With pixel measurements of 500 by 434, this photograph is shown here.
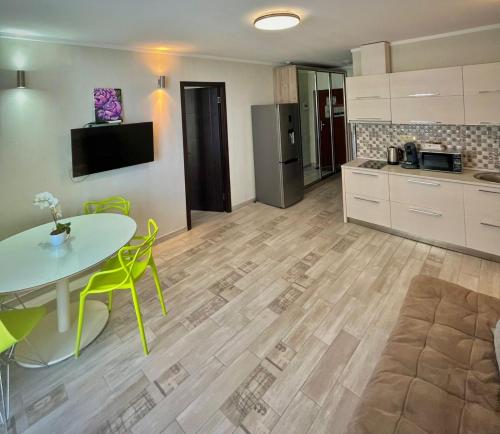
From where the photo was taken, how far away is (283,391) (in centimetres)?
188

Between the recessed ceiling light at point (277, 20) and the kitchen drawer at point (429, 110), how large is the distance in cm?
183

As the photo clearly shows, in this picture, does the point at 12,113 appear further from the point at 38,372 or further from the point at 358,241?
the point at 358,241

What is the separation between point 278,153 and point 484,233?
299 cm

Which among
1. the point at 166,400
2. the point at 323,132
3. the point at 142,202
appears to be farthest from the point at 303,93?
the point at 166,400

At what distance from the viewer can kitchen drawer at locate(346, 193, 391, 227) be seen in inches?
156

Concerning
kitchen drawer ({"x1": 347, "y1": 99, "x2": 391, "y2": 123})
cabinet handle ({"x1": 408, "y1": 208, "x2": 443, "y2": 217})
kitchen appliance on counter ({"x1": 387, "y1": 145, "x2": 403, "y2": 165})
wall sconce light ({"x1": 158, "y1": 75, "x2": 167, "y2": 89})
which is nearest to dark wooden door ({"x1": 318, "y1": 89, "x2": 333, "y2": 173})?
kitchen drawer ({"x1": 347, "y1": 99, "x2": 391, "y2": 123})

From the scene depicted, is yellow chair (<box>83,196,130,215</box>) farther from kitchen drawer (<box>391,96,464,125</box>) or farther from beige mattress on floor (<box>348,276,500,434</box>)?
kitchen drawer (<box>391,96,464,125</box>)

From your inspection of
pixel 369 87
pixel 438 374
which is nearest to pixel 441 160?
pixel 369 87

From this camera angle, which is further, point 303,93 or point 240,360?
point 303,93

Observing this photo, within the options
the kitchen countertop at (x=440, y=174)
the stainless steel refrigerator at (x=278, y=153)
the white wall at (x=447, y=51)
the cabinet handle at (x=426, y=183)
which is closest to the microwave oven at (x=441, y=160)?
the kitchen countertop at (x=440, y=174)

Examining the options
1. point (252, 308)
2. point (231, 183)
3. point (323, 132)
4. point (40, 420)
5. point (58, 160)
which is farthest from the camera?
Result: point (323, 132)

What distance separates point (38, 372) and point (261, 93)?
503cm

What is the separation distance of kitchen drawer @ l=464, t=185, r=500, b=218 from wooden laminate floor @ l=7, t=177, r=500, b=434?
1.71 ft

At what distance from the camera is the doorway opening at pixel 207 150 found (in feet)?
16.2
